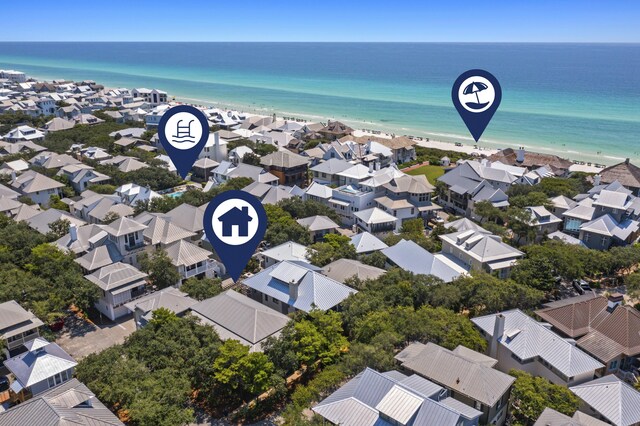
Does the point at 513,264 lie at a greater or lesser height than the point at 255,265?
greater

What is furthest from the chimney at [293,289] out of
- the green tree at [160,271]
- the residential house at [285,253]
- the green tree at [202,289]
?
the green tree at [160,271]

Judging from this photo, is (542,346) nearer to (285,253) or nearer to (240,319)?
(240,319)

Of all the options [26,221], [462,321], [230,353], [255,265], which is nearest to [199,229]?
[255,265]

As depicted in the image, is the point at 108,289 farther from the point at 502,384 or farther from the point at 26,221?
the point at 502,384

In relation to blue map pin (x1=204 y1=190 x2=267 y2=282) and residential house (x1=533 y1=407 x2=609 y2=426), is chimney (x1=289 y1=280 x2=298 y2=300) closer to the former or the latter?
blue map pin (x1=204 y1=190 x2=267 y2=282)

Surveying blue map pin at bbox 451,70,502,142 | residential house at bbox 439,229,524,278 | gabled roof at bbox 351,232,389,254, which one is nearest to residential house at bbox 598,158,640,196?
residential house at bbox 439,229,524,278

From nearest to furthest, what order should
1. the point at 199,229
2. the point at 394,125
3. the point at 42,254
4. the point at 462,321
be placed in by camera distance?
1. the point at 462,321
2. the point at 42,254
3. the point at 199,229
4. the point at 394,125

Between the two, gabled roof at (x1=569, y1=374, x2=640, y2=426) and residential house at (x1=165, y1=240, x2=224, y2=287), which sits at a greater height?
gabled roof at (x1=569, y1=374, x2=640, y2=426)
